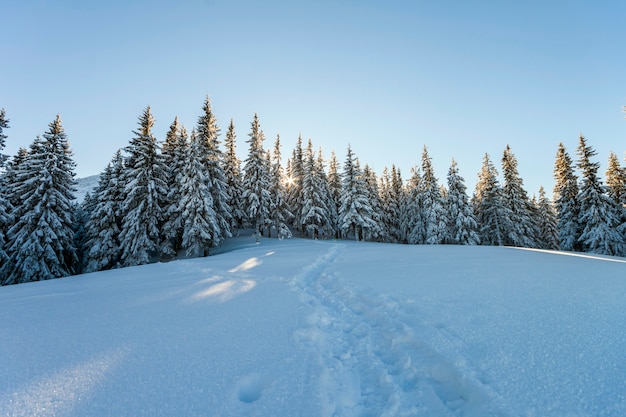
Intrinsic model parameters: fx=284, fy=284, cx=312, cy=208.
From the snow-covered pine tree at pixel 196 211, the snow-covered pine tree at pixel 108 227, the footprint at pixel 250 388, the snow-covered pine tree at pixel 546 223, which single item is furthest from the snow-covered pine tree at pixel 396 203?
the footprint at pixel 250 388

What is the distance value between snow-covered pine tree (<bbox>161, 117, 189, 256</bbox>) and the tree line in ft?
0.41

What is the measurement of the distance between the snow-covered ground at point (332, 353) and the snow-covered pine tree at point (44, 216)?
19.9 m

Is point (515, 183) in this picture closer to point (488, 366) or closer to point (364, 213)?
point (364, 213)

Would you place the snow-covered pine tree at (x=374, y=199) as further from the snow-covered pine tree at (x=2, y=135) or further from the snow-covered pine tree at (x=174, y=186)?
the snow-covered pine tree at (x=2, y=135)

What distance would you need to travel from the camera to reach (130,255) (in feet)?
80.2

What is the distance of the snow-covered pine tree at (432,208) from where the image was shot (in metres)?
35.1

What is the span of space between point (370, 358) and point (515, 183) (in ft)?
132

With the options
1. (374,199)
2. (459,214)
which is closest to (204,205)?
(374,199)

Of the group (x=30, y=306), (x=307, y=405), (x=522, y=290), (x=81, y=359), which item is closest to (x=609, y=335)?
(x=522, y=290)

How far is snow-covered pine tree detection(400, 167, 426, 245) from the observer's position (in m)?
40.1

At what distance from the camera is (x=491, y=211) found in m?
34.6

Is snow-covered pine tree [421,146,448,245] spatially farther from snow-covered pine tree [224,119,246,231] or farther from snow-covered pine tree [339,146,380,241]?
snow-covered pine tree [224,119,246,231]

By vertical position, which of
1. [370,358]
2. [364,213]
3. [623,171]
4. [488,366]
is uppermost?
[623,171]

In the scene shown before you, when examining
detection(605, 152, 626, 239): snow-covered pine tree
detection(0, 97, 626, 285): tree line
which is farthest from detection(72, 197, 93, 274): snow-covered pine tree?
detection(605, 152, 626, 239): snow-covered pine tree
